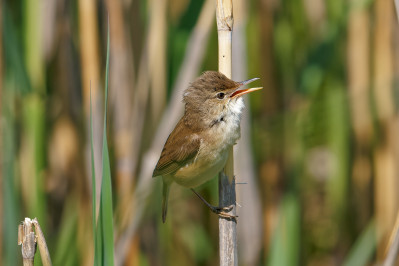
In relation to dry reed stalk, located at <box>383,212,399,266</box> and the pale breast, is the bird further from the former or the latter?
dry reed stalk, located at <box>383,212,399,266</box>

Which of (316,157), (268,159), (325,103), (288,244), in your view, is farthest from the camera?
(316,157)

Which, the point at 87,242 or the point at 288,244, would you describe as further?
the point at 87,242

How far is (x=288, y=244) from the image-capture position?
252cm

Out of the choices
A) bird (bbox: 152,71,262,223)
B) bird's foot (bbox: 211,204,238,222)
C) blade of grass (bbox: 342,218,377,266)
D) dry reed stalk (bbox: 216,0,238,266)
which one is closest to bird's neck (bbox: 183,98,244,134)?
bird (bbox: 152,71,262,223)

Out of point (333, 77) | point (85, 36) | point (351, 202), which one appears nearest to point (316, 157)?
point (351, 202)

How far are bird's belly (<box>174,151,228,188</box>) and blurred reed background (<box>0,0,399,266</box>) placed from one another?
30 centimetres

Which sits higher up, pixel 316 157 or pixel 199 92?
pixel 199 92

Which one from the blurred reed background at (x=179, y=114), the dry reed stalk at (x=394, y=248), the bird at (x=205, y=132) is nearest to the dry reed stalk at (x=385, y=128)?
the blurred reed background at (x=179, y=114)

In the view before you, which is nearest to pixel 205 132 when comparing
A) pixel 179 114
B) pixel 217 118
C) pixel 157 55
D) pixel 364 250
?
pixel 217 118

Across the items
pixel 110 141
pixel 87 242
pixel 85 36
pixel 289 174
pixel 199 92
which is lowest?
pixel 87 242

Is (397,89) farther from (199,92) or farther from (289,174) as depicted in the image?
(199,92)

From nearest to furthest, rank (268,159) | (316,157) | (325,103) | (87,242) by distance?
(87,242), (325,103), (268,159), (316,157)

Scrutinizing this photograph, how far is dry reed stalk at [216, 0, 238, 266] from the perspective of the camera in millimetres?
1837

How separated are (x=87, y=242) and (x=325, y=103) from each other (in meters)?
1.34
